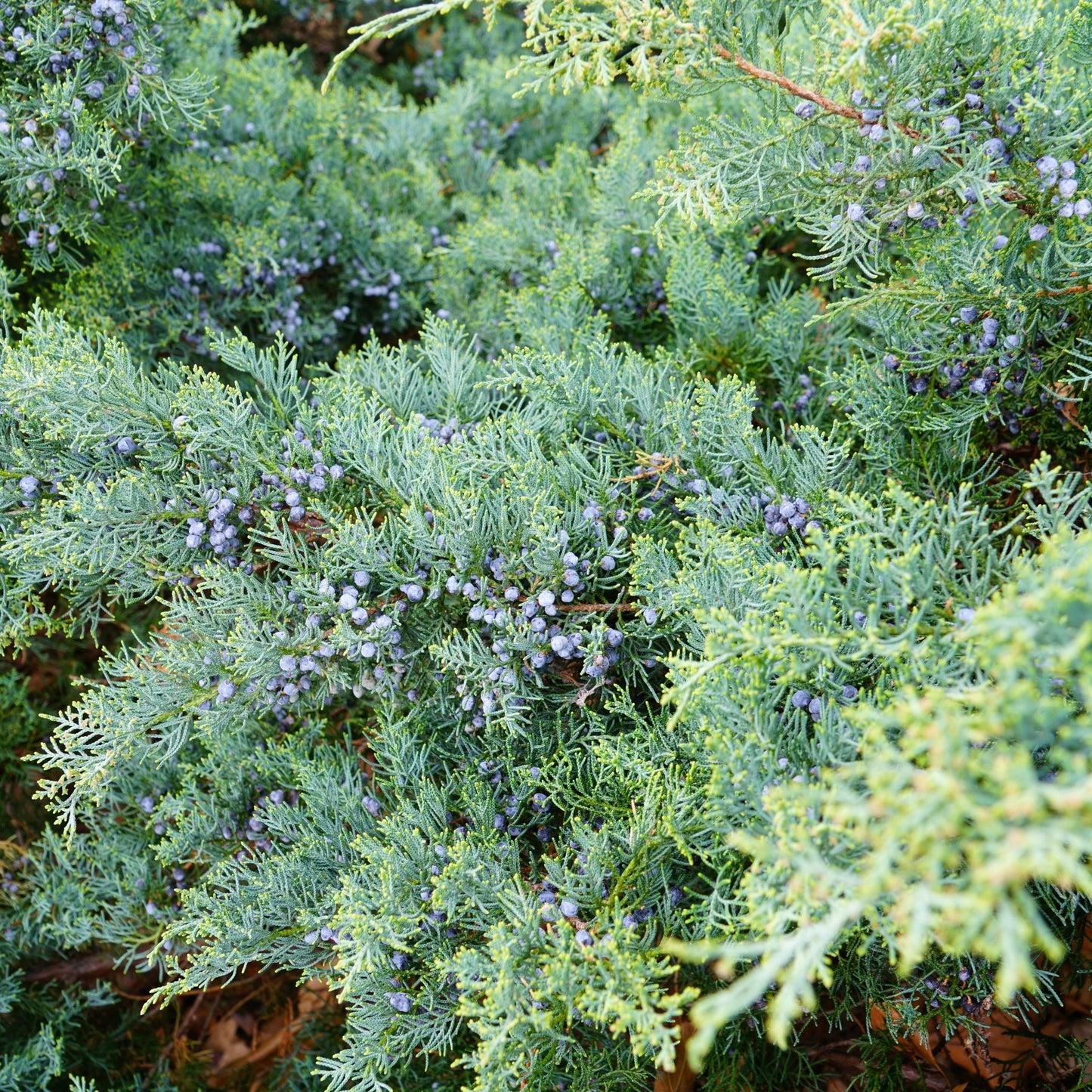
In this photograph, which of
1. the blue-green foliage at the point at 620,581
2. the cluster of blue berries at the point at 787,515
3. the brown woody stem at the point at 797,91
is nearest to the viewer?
the blue-green foliage at the point at 620,581

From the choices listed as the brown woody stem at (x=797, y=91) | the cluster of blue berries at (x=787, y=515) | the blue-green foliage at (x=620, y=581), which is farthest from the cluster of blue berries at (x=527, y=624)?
the brown woody stem at (x=797, y=91)

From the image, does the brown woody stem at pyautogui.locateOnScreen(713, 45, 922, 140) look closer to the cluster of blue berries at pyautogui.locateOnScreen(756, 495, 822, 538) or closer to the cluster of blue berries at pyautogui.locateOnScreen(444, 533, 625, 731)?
the cluster of blue berries at pyautogui.locateOnScreen(756, 495, 822, 538)

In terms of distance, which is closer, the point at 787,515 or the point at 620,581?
the point at 787,515

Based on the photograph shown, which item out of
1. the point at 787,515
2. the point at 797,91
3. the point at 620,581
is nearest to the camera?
the point at 797,91

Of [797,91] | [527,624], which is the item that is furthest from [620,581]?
[797,91]

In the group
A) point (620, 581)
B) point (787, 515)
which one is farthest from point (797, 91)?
point (620, 581)

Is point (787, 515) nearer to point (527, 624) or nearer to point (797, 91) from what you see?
point (527, 624)

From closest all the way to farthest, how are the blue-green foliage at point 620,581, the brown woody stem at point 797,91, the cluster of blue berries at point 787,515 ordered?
the blue-green foliage at point 620,581 → the brown woody stem at point 797,91 → the cluster of blue berries at point 787,515

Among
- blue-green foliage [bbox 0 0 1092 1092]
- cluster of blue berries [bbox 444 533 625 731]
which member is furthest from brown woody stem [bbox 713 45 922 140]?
cluster of blue berries [bbox 444 533 625 731]

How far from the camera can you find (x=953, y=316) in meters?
1.52

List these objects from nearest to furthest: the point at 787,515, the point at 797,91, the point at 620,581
→ the point at 797,91 → the point at 787,515 → the point at 620,581

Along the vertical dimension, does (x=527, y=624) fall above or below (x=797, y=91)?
below

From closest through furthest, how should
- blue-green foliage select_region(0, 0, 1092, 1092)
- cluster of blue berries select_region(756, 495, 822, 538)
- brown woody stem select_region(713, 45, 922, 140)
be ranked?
blue-green foliage select_region(0, 0, 1092, 1092)
brown woody stem select_region(713, 45, 922, 140)
cluster of blue berries select_region(756, 495, 822, 538)

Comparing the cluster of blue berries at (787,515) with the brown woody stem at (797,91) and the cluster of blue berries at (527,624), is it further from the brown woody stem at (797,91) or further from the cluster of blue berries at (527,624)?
the brown woody stem at (797,91)
